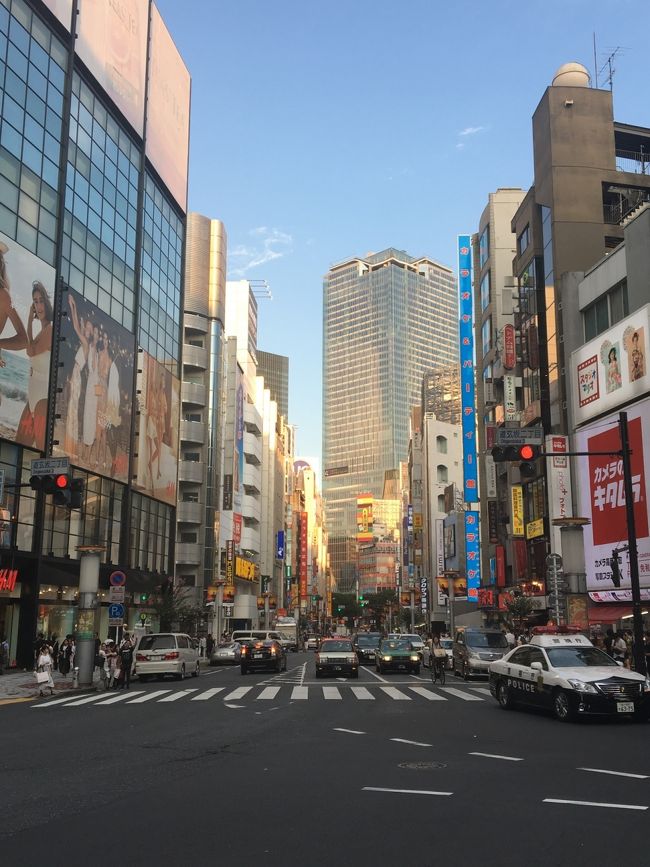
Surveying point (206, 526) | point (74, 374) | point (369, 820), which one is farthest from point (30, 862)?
point (206, 526)

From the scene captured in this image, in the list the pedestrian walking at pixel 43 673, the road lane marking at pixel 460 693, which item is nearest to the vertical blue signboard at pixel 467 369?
the road lane marking at pixel 460 693

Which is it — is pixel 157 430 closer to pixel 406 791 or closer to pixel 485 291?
pixel 485 291

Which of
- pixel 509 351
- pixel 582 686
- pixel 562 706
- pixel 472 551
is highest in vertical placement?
pixel 509 351

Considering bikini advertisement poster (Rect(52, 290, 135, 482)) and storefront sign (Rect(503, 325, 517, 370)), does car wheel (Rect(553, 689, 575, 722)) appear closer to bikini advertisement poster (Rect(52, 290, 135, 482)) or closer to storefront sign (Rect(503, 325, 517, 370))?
bikini advertisement poster (Rect(52, 290, 135, 482))

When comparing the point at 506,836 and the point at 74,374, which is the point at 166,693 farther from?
the point at 74,374

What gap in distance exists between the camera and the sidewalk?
26078mm


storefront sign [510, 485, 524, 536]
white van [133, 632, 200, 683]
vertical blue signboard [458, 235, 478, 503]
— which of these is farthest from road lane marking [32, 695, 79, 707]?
vertical blue signboard [458, 235, 478, 503]

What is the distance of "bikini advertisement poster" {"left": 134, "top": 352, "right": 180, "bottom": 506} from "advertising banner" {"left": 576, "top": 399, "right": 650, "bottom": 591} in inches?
1101

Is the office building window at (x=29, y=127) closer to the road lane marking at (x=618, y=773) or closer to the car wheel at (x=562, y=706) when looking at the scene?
the car wheel at (x=562, y=706)

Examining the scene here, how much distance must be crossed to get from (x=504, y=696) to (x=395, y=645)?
57.4ft

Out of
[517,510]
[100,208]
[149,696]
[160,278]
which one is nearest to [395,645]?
[149,696]

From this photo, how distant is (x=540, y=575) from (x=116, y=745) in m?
39.9

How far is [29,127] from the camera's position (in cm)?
4059

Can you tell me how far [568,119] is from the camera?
1918 inches
